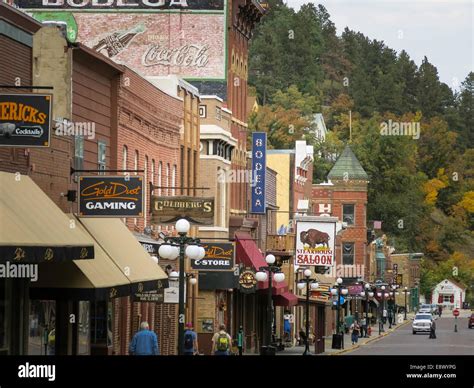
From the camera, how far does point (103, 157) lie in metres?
34.8

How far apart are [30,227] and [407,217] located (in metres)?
138

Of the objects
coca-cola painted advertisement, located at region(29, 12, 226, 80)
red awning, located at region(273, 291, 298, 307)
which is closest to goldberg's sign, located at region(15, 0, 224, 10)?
coca-cola painted advertisement, located at region(29, 12, 226, 80)

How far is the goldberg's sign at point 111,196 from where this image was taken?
26.8m

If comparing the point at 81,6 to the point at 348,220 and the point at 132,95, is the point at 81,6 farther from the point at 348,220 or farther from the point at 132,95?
the point at 348,220

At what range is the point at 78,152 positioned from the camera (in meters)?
31.1

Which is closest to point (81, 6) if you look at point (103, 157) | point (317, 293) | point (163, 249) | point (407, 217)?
point (317, 293)

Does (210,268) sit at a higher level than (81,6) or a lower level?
lower

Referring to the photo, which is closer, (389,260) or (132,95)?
(132,95)

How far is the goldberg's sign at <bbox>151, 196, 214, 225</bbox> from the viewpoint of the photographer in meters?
34.7

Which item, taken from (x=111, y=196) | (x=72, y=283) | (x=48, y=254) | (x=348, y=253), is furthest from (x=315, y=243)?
(x=348, y=253)

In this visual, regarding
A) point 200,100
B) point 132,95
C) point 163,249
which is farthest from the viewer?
point 200,100

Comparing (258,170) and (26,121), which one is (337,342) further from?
(26,121)

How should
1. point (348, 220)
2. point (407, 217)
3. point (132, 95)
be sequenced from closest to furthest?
point (132, 95), point (348, 220), point (407, 217)

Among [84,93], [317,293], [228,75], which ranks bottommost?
[317,293]
